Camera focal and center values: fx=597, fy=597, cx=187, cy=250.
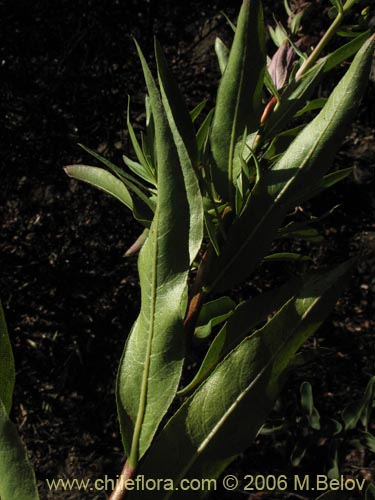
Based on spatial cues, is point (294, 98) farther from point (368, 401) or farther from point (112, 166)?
point (368, 401)

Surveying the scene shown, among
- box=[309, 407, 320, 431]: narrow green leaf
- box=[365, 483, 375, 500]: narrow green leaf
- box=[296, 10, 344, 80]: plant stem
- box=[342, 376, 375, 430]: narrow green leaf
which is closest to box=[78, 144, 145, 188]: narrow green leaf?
box=[296, 10, 344, 80]: plant stem

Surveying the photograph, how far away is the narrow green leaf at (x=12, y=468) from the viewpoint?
47cm

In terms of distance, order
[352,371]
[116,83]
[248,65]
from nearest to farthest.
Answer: [248,65] → [116,83] → [352,371]

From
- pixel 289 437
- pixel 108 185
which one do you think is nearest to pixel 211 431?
pixel 108 185

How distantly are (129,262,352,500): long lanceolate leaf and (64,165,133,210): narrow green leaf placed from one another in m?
0.23

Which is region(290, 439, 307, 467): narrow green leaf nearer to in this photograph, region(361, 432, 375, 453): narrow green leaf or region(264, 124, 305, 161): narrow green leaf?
region(361, 432, 375, 453): narrow green leaf

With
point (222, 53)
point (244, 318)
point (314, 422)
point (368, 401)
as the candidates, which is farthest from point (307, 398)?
point (244, 318)

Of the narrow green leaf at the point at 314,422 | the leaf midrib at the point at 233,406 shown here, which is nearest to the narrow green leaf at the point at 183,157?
the leaf midrib at the point at 233,406

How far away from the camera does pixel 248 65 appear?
599mm

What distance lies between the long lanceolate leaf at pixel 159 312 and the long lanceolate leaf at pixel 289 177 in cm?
8

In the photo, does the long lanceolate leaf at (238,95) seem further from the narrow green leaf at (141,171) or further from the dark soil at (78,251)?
the dark soil at (78,251)

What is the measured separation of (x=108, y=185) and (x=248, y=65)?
21 cm

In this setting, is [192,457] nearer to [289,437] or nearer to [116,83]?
[289,437]

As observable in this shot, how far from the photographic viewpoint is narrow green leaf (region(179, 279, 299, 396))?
0.56 meters
